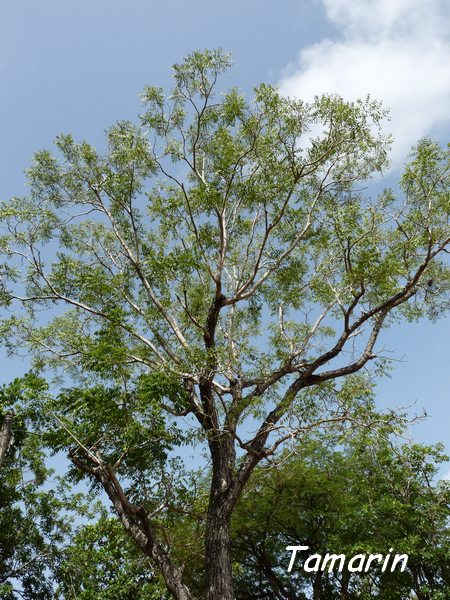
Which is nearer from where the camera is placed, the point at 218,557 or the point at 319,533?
the point at 218,557

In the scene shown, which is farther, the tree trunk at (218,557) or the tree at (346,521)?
the tree at (346,521)

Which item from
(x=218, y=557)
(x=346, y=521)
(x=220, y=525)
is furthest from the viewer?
(x=346, y=521)

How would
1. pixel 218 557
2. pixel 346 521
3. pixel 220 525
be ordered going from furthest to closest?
pixel 346 521, pixel 220 525, pixel 218 557

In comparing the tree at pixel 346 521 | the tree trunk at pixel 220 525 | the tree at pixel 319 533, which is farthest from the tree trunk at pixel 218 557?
the tree at pixel 346 521

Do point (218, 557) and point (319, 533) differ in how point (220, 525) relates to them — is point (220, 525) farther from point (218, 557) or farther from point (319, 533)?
point (319, 533)

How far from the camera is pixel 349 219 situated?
8.90 metres

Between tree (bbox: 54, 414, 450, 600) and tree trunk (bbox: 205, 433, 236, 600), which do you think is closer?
tree trunk (bbox: 205, 433, 236, 600)

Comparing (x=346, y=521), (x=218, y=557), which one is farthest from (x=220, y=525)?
(x=346, y=521)

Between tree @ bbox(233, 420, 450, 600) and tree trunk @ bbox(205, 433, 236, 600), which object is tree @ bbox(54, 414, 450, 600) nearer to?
tree @ bbox(233, 420, 450, 600)

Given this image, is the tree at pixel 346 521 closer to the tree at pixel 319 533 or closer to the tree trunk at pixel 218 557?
the tree at pixel 319 533

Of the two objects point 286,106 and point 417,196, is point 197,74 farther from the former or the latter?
point 417,196

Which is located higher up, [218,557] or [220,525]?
[220,525]

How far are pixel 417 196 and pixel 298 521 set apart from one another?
8.41 m

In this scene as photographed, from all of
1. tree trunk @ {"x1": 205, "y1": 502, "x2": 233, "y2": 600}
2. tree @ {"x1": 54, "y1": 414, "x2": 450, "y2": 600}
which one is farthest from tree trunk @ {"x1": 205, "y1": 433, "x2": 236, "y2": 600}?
tree @ {"x1": 54, "y1": 414, "x2": 450, "y2": 600}
